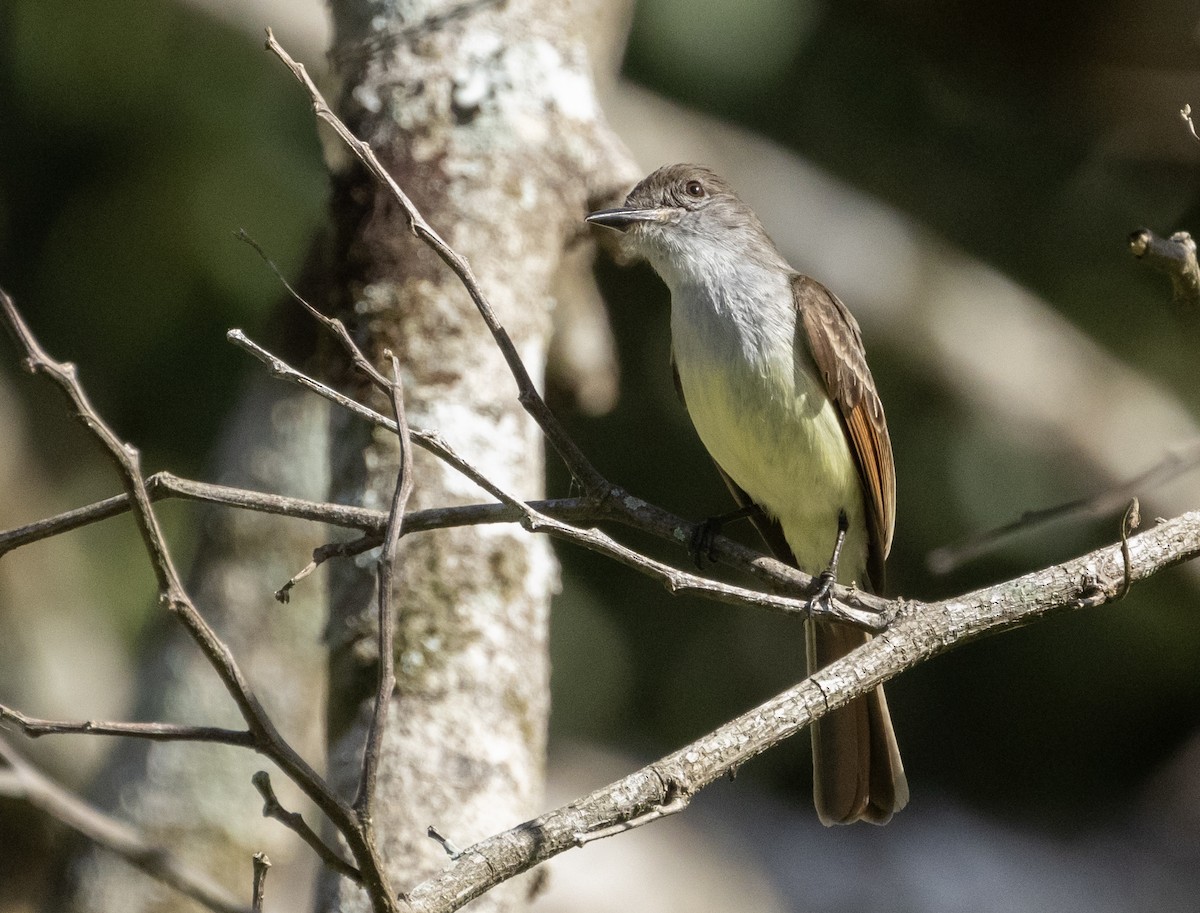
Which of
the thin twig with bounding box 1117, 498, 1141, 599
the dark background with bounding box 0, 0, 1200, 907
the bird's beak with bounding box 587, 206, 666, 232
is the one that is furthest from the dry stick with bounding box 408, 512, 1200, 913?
the dark background with bounding box 0, 0, 1200, 907

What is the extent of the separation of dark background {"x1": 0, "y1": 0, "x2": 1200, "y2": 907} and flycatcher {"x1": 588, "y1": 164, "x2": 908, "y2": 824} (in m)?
2.23

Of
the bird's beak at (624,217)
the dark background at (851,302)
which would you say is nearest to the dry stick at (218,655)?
the bird's beak at (624,217)

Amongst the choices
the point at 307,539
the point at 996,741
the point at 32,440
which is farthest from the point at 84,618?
the point at 996,741

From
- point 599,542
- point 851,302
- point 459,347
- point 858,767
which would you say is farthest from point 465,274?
point 851,302

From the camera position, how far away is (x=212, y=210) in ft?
22.4

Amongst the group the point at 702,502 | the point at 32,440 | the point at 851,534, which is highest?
the point at 32,440

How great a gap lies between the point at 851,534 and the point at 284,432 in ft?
8.15

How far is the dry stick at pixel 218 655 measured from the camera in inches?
71.4

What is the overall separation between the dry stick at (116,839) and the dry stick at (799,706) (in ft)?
1.03

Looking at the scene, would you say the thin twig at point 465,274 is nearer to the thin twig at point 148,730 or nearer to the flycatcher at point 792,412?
the thin twig at point 148,730

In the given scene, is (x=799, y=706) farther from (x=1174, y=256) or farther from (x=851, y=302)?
(x=851, y=302)

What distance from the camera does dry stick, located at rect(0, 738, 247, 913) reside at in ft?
5.63

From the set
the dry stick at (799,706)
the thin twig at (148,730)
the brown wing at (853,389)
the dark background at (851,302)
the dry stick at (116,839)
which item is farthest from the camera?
the dark background at (851,302)

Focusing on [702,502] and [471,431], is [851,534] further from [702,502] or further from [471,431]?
[702,502]
